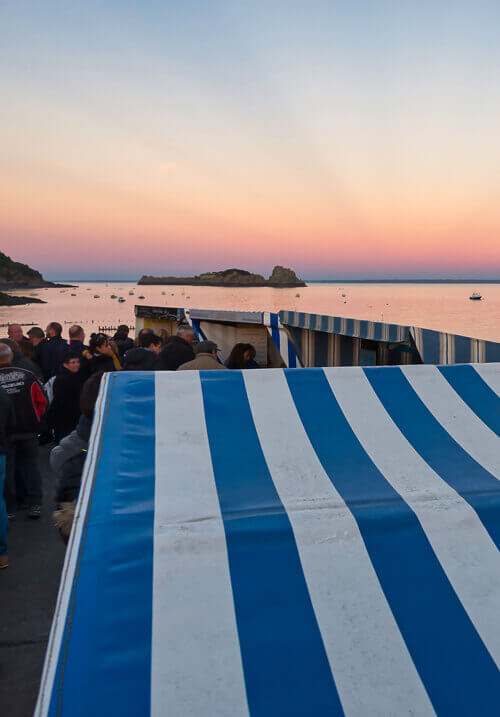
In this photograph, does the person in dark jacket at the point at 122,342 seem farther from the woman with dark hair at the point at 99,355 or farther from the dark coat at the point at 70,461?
the dark coat at the point at 70,461

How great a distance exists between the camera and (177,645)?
1356 mm

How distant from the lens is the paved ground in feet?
8.68

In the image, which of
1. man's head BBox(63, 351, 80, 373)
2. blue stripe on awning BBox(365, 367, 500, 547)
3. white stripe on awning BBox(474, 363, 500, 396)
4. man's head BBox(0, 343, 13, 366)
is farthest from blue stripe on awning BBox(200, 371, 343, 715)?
man's head BBox(63, 351, 80, 373)

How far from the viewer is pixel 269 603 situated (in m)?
1.49

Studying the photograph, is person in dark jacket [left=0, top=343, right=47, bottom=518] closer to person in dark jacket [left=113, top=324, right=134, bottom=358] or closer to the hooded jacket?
the hooded jacket

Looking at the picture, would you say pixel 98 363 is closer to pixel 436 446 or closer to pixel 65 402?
pixel 65 402

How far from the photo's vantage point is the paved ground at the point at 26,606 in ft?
8.68

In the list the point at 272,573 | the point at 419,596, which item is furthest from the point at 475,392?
the point at 272,573

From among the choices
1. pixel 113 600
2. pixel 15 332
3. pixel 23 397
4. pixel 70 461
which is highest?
pixel 15 332

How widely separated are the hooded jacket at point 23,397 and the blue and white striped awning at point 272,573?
2295mm

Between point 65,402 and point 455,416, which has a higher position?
point 455,416

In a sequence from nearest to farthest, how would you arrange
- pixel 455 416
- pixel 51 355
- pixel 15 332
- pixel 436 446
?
1. pixel 436 446
2. pixel 455 416
3. pixel 15 332
4. pixel 51 355

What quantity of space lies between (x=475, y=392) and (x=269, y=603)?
6.80 feet

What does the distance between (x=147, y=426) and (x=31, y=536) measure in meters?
2.93
